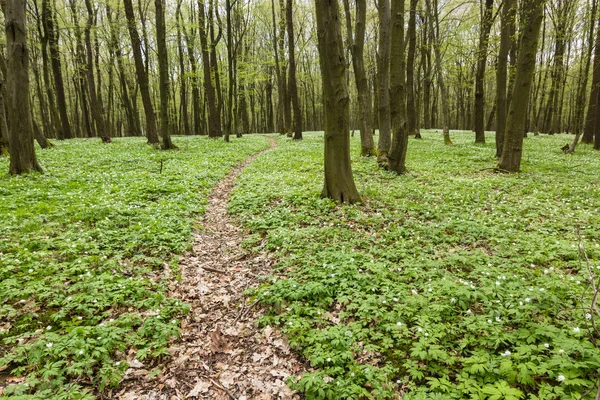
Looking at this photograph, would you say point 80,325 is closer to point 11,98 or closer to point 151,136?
point 11,98

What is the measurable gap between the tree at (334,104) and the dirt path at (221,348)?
329cm

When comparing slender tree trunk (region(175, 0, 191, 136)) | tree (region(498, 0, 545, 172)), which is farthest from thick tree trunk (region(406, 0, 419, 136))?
slender tree trunk (region(175, 0, 191, 136))

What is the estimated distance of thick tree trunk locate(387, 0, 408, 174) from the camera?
35.6ft

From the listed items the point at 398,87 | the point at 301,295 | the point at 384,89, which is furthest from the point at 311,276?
the point at 384,89

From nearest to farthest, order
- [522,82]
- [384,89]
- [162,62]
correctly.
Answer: [522,82] < [384,89] < [162,62]

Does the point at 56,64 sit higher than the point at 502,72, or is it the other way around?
the point at 56,64

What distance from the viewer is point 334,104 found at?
26.7 ft

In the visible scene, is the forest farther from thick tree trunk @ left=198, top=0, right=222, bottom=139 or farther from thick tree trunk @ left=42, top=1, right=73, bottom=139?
thick tree trunk @ left=198, top=0, right=222, bottom=139

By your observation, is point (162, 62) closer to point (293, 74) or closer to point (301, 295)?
point (293, 74)

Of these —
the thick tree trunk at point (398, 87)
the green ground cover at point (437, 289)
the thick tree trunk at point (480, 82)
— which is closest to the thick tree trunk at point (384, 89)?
the thick tree trunk at point (398, 87)

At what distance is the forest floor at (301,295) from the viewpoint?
3.43 m

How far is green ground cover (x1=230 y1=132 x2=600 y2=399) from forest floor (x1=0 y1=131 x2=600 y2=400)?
Result: 0.09 ft

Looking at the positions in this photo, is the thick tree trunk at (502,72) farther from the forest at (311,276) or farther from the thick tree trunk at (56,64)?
the thick tree trunk at (56,64)

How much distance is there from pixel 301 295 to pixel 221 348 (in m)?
1.36
